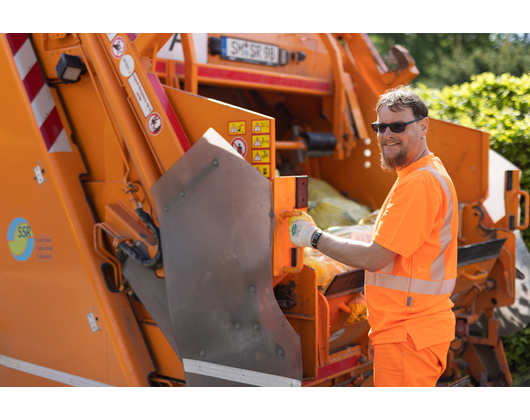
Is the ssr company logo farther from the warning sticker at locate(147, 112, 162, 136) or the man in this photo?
the man

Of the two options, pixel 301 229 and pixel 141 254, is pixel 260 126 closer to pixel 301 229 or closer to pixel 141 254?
pixel 301 229

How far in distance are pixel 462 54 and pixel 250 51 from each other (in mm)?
13562

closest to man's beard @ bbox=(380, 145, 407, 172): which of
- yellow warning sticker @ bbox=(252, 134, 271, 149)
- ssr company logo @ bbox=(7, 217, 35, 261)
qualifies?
yellow warning sticker @ bbox=(252, 134, 271, 149)

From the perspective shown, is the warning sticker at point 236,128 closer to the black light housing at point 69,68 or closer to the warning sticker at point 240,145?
the warning sticker at point 240,145

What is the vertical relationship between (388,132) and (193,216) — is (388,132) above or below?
above

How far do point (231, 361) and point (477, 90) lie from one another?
12.8ft

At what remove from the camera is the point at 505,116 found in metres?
4.48

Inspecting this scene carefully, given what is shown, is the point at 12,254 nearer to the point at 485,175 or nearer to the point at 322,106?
the point at 322,106

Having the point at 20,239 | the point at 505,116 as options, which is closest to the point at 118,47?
the point at 20,239

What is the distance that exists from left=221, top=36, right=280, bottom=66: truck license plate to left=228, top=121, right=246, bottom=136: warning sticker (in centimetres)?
119

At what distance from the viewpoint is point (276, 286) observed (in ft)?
7.47

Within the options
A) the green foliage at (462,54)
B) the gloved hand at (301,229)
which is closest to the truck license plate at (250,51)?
the gloved hand at (301,229)

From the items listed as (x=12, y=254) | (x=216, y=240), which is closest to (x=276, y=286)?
(x=216, y=240)

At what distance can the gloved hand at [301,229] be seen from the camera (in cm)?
203
